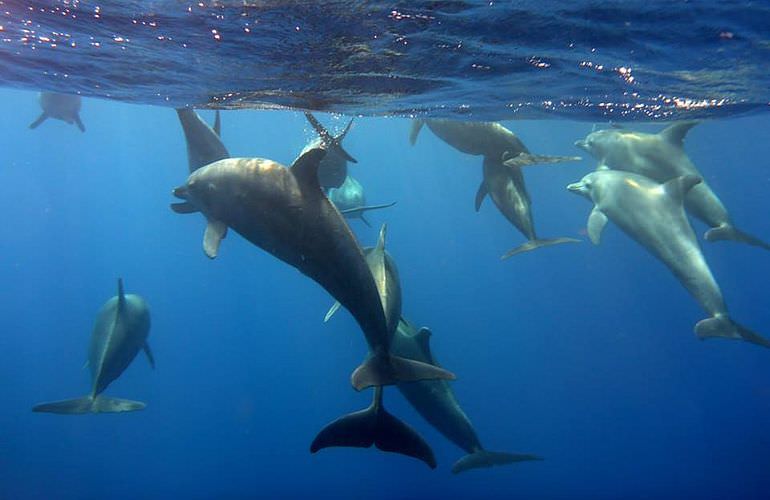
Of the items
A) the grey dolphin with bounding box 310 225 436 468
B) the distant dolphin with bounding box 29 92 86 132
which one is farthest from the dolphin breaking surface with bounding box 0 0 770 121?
the distant dolphin with bounding box 29 92 86 132

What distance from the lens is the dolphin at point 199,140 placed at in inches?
385

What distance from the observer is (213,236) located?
23.4ft

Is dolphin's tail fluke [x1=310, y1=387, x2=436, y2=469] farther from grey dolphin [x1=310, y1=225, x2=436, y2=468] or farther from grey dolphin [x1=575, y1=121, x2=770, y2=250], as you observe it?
grey dolphin [x1=575, y1=121, x2=770, y2=250]

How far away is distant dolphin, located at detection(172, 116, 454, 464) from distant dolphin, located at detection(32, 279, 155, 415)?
5726 millimetres

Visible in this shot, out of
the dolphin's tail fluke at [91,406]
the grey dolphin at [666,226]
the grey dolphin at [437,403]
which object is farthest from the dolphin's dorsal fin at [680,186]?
the dolphin's tail fluke at [91,406]

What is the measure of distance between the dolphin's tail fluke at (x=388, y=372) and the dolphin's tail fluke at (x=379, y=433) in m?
1.03

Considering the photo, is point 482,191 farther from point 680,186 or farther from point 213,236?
point 213,236

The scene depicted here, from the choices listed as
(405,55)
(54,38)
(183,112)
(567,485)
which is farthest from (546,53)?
(567,485)

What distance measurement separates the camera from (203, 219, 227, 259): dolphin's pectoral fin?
23.1ft

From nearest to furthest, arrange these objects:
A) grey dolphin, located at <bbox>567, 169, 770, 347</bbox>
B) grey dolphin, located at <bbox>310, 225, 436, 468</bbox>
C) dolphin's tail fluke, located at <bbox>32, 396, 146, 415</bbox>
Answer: grey dolphin, located at <bbox>310, 225, 436, 468</bbox> → grey dolphin, located at <bbox>567, 169, 770, 347</bbox> → dolphin's tail fluke, located at <bbox>32, 396, 146, 415</bbox>

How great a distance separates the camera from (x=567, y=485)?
112ft

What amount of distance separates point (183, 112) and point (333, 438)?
5576 millimetres

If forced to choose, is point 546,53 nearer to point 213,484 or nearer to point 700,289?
point 700,289

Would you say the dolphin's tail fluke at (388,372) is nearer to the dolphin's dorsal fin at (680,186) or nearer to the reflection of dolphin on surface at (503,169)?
the reflection of dolphin on surface at (503,169)
